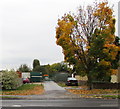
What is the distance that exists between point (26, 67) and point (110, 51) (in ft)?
205

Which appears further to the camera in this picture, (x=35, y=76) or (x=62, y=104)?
(x=35, y=76)

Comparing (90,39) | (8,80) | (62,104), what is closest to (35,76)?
(8,80)

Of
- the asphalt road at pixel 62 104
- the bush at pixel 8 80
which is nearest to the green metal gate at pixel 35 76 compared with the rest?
the bush at pixel 8 80

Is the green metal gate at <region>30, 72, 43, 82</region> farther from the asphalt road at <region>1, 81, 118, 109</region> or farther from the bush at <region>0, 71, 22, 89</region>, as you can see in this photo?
the asphalt road at <region>1, 81, 118, 109</region>

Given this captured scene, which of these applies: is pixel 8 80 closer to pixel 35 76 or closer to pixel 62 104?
pixel 62 104

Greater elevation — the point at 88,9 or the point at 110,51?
the point at 88,9

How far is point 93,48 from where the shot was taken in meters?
21.3

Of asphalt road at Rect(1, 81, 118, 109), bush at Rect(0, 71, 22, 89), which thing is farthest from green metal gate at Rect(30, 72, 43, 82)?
asphalt road at Rect(1, 81, 118, 109)

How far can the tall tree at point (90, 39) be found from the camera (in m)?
21.8

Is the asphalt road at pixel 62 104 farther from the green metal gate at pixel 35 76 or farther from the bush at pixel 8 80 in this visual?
the green metal gate at pixel 35 76

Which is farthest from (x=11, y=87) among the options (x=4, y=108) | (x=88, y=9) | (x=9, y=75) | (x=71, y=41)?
(x=4, y=108)

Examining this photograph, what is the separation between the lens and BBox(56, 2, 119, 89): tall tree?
21.8m

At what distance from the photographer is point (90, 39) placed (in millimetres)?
23312

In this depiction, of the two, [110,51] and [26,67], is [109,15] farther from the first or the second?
[26,67]
